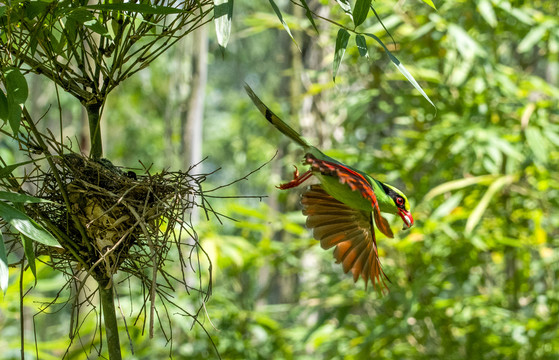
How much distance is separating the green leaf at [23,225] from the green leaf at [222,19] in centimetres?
36

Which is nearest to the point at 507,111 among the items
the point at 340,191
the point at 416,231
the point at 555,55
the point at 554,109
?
the point at 554,109

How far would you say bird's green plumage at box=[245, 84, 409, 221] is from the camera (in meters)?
1.03

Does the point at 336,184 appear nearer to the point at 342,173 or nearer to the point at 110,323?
the point at 342,173

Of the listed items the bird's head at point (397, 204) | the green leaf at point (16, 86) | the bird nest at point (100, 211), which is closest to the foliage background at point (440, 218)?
the bird's head at point (397, 204)

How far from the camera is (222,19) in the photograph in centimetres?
97

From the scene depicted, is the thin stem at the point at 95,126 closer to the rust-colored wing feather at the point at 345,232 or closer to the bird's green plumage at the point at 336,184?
the bird's green plumage at the point at 336,184

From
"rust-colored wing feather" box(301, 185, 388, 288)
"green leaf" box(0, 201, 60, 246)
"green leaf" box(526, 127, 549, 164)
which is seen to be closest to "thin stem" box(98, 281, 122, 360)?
"green leaf" box(0, 201, 60, 246)

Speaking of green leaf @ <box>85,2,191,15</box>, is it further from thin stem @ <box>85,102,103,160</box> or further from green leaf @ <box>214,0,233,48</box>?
thin stem @ <box>85,102,103,160</box>

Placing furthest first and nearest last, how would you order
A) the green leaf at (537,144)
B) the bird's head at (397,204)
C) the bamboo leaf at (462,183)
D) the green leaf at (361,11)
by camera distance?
the bamboo leaf at (462,183) < the green leaf at (537,144) < the bird's head at (397,204) < the green leaf at (361,11)

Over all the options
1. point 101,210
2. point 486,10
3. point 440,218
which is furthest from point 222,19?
point 440,218

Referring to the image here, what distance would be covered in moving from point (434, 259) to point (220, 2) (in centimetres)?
240

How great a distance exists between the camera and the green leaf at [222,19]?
3.11 ft

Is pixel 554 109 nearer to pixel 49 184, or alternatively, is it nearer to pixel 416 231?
pixel 416 231

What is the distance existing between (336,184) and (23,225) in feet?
1.62
